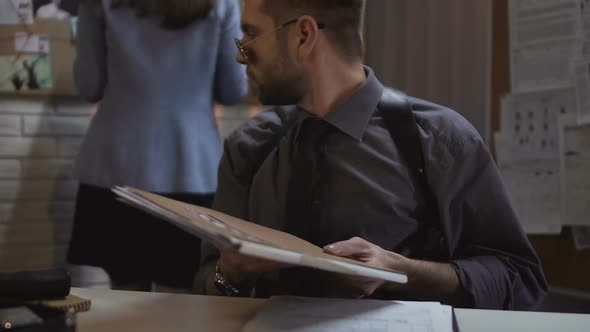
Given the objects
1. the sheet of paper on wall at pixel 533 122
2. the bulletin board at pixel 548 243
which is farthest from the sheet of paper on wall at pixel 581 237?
the sheet of paper on wall at pixel 533 122

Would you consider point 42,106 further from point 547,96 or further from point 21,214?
point 547,96

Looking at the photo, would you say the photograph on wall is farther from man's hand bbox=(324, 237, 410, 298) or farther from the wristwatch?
man's hand bbox=(324, 237, 410, 298)

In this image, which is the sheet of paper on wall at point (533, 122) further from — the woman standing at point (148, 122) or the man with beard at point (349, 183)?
the man with beard at point (349, 183)

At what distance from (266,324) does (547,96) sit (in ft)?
4.97

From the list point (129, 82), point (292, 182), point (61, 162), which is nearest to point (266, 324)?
point (292, 182)

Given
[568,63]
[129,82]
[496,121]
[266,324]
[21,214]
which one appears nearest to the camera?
[266,324]

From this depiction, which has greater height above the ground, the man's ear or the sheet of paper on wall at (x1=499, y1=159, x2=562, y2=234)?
the man's ear

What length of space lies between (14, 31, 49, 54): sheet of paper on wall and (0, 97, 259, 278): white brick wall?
0.16m

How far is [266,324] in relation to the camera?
0.81 metres

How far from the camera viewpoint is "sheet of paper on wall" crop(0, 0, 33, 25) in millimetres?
2283

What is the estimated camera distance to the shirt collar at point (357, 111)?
1191mm

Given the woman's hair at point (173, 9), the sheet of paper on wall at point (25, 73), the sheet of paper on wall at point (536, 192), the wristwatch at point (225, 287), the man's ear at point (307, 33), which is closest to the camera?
the wristwatch at point (225, 287)

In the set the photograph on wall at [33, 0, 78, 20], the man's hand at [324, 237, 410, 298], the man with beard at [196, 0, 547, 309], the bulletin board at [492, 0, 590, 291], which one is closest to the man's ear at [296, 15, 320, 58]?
the man with beard at [196, 0, 547, 309]

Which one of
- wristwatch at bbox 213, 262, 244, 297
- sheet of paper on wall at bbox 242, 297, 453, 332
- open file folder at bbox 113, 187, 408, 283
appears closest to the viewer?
open file folder at bbox 113, 187, 408, 283
